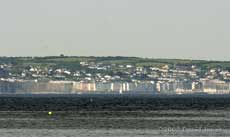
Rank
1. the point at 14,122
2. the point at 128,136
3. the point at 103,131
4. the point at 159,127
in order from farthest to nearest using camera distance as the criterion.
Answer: the point at 14,122 → the point at 159,127 → the point at 103,131 → the point at 128,136

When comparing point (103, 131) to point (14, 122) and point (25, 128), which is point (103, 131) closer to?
point (25, 128)

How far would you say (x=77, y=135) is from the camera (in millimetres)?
129125

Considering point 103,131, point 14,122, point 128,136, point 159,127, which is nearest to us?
point 128,136

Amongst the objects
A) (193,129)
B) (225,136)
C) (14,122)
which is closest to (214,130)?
(193,129)

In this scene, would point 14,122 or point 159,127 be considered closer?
point 159,127

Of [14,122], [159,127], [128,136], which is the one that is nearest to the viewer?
[128,136]

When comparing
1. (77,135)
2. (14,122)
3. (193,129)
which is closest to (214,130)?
(193,129)

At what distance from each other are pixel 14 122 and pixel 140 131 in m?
30.0

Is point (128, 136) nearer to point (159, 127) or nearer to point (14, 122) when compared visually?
point (159, 127)

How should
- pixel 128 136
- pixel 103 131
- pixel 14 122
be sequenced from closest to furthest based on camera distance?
pixel 128 136 → pixel 103 131 → pixel 14 122

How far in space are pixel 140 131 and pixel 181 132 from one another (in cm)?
633

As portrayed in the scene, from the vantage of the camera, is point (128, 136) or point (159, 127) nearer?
point (128, 136)

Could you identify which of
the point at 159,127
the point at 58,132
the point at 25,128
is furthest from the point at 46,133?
the point at 159,127

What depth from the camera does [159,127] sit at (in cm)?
14788
